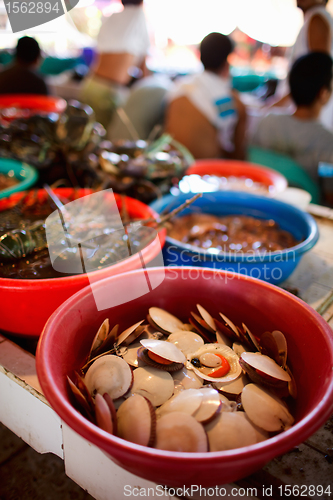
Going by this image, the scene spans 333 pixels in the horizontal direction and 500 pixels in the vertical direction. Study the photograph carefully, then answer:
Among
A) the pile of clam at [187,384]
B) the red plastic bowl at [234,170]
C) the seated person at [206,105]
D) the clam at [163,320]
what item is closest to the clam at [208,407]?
the pile of clam at [187,384]

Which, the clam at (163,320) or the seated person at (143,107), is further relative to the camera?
Result: the seated person at (143,107)

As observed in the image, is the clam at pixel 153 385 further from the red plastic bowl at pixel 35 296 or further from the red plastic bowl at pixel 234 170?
the red plastic bowl at pixel 234 170

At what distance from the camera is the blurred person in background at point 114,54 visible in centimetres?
309

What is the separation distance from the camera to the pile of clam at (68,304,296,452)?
578mm

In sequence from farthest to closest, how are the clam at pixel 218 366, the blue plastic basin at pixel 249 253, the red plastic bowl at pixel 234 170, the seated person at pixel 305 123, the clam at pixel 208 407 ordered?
the seated person at pixel 305 123, the red plastic bowl at pixel 234 170, the blue plastic basin at pixel 249 253, the clam at pixel 218 366, the clam at pixel 208 407

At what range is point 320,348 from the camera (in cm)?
67

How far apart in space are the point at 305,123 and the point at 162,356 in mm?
2322

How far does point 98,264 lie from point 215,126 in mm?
2144

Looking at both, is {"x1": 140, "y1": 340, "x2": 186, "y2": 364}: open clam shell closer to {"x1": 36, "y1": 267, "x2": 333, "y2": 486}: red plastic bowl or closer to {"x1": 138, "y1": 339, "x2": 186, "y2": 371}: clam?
{"x1": 138, "y1": 339, "x2": 186, "y2": 371}: clam

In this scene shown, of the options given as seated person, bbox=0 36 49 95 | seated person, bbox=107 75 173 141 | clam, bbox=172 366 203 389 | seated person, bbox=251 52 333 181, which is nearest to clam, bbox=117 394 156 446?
clam, bbox=172 366 203 389

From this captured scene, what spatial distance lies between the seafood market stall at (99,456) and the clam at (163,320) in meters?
0.28

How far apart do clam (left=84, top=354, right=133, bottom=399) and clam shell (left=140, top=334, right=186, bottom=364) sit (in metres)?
0.06

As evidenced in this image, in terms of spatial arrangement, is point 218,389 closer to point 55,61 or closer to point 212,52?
point 212,52

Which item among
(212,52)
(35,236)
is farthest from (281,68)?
(35,236)
